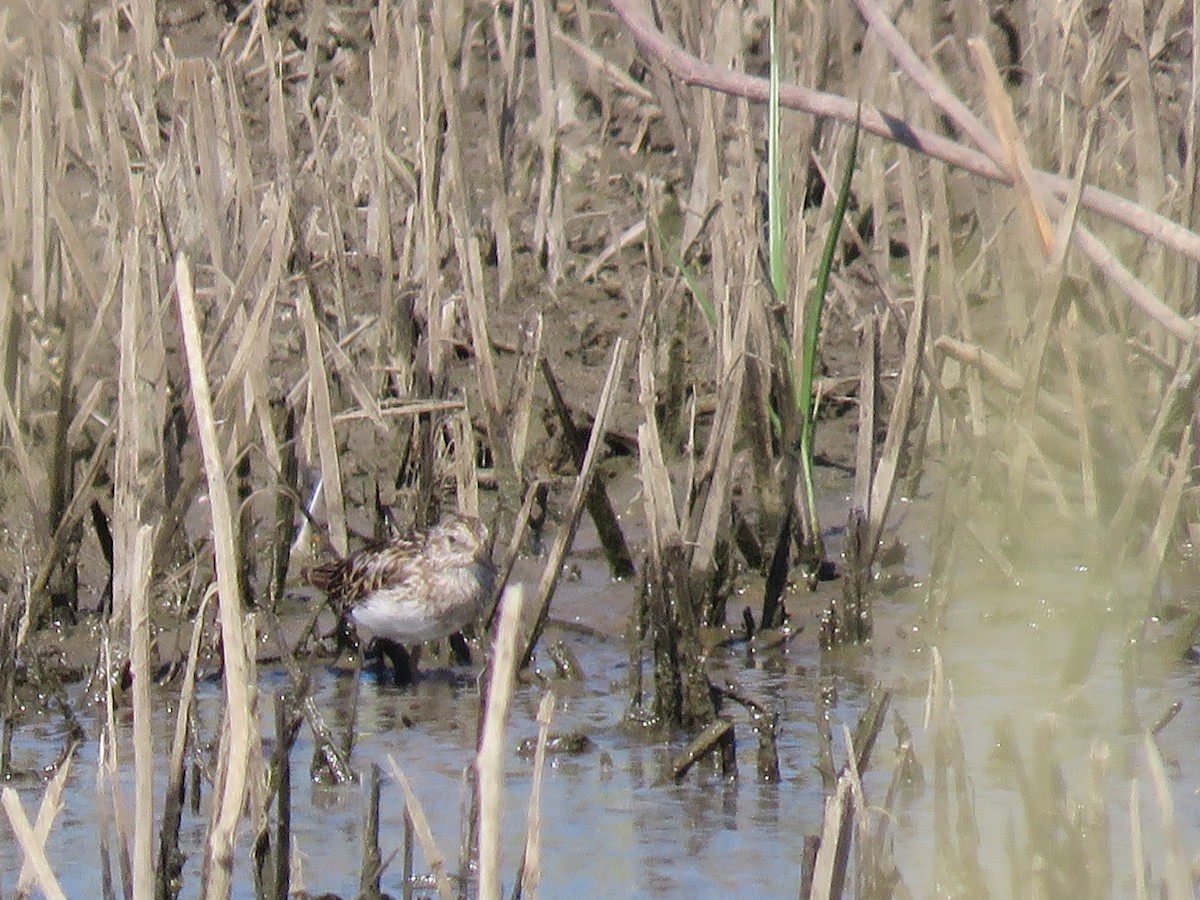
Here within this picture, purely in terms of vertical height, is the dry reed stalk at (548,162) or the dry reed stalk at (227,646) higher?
the dry reed stalk at (548,162)

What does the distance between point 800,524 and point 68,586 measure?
7.52 feet

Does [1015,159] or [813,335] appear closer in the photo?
[1015,159]

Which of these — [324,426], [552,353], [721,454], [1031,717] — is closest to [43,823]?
[1031,717]

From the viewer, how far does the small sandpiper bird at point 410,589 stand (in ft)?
20.4

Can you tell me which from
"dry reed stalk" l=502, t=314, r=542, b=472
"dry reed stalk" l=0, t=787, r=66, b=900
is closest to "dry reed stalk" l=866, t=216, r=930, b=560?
"dry reed stalk" l=502, t=314, r=542, b=472

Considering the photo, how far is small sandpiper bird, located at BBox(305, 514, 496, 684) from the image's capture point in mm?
6227

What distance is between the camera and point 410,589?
20.0ft

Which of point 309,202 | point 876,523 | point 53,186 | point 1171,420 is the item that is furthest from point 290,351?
point 1171,420

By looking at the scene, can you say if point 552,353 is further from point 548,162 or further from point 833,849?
point 833,849

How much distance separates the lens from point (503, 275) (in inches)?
337

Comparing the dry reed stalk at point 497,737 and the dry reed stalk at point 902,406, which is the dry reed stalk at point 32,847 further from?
the dry reed stalk at point 902,406

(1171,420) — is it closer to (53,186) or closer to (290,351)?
(53,186)

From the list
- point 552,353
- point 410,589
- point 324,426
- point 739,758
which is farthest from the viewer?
point 552,353

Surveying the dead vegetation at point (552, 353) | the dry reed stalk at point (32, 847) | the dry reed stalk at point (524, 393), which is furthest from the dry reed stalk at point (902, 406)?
the dry reed stalk at point (32, 847)
